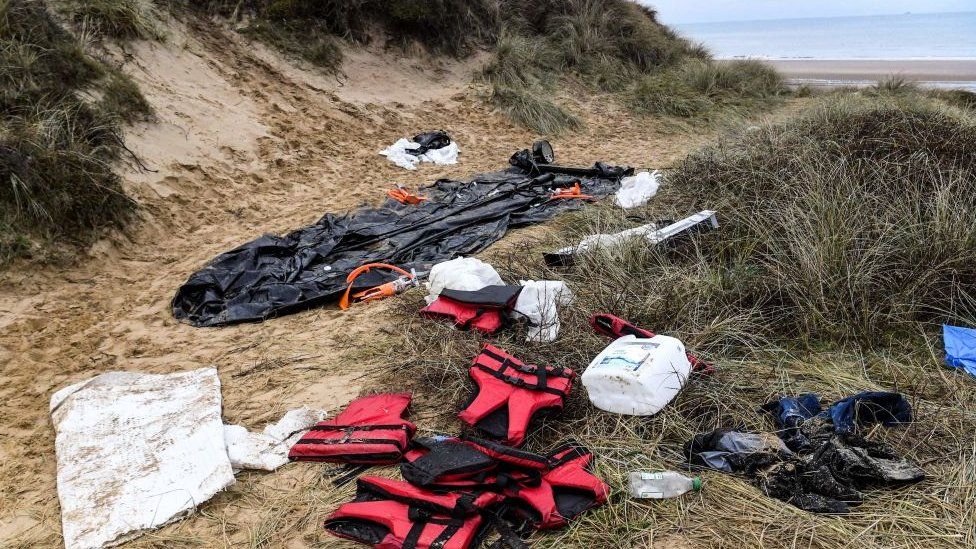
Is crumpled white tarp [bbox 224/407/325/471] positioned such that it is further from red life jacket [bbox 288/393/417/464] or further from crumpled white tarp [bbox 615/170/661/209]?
crumpled white tarp [bbox 615/170/661/209]

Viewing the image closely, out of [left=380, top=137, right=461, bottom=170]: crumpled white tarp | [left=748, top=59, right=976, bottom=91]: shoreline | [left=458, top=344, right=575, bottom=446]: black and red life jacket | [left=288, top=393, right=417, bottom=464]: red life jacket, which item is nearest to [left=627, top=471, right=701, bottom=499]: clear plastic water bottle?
[left=458, top=344, right=575, bottom=446]: black and red life jacket

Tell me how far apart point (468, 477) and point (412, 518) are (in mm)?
225

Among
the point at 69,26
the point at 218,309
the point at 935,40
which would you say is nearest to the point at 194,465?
the point at 218,309

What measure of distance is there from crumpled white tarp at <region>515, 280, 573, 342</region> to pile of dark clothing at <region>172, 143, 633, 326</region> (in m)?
1.28

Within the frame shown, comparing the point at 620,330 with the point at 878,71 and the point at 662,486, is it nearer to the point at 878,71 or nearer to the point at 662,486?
the point at 662,486

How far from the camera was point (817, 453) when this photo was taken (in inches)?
81.9

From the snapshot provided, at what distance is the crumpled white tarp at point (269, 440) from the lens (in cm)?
237

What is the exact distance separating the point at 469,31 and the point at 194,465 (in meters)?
9.19

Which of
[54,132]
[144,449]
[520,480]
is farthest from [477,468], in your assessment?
[54,132]

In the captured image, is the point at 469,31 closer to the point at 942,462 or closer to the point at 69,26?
the point at 69,26

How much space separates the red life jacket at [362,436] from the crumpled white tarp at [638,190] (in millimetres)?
3371

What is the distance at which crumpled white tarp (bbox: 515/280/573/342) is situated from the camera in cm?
300

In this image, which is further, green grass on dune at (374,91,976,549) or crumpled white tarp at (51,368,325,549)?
crumpled white tarp at (51,368,325,549)

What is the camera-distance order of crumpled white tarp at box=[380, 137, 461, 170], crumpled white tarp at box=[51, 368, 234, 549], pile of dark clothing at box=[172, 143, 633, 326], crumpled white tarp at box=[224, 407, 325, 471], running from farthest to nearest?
crumpled white tarp at box=[380, 137, 461, 170], pile of dark clothing at box=[172, 143, 633, 326], crumpled white tarp at box=[224, 407, 325, 471], crumpled white tarp at box=[51, 368, 234, 549]
